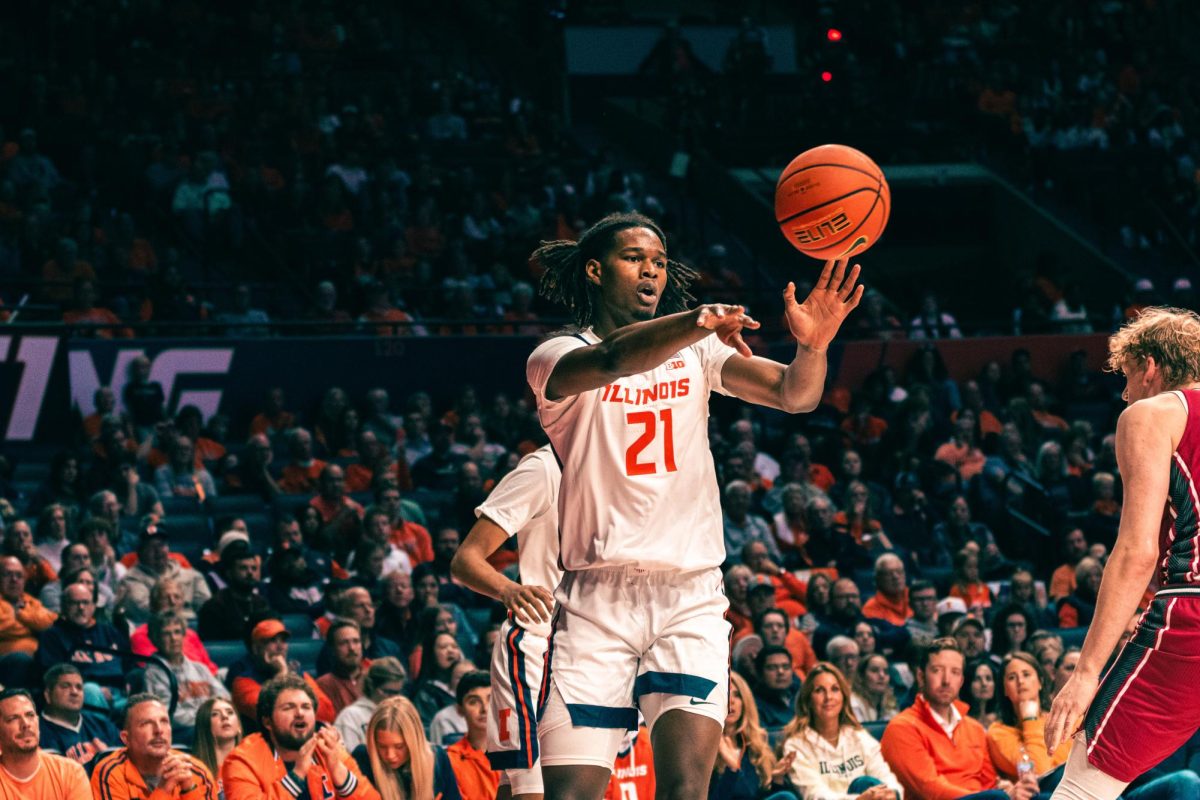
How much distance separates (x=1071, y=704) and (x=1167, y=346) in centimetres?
108

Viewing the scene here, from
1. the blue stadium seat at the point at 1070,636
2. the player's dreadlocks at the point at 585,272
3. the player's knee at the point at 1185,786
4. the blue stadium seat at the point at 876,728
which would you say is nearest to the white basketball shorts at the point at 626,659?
the player's dreadlocks at the point at 585,272

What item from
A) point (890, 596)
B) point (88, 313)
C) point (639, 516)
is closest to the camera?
point (639, 516)

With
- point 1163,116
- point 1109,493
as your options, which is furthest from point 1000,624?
point 1163,116

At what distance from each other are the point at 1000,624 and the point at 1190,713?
6893 mm

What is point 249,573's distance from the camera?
10820 millimetres

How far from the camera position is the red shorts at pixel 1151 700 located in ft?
14.8

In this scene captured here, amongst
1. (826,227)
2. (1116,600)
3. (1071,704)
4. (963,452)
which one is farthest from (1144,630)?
(963,452)

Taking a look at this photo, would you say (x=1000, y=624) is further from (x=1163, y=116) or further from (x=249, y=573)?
(x=1163, y=116)

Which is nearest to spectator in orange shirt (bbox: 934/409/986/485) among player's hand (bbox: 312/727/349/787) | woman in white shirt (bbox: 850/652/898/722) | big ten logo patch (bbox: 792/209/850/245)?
woman in white shirt (bbox: 850/652/898/722)

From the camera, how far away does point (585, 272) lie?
525 cm

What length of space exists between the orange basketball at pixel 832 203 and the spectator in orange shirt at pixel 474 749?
3.82m

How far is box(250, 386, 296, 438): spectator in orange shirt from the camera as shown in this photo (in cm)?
1458

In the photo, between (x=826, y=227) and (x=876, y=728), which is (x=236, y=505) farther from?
(x=826, y=227)

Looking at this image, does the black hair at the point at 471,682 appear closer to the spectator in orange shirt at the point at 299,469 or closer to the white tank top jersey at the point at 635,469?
the white tank top jersey at the point at 635,469
